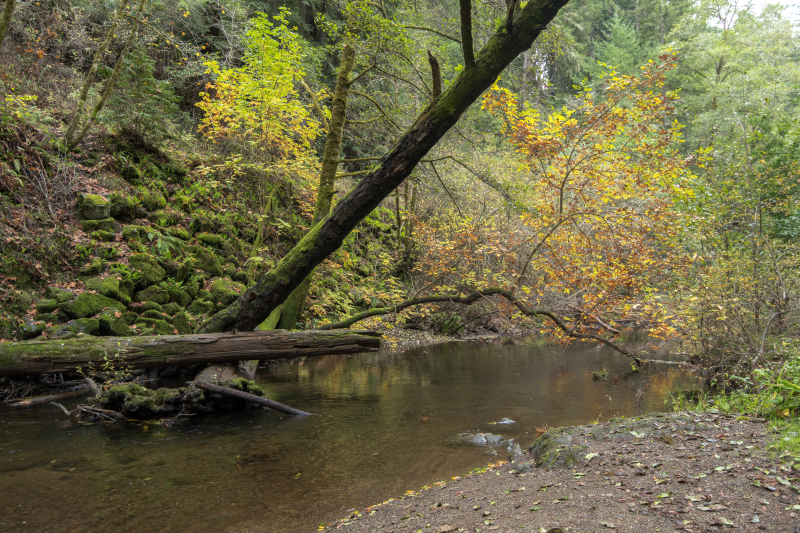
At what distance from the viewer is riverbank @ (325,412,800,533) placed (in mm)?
2748

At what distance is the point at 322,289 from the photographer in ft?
42.4

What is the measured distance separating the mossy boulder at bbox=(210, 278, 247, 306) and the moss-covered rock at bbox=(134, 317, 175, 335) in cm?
162

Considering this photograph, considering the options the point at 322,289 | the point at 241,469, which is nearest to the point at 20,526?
the point at 241,469

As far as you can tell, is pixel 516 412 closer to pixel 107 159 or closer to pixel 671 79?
pixel 107 159

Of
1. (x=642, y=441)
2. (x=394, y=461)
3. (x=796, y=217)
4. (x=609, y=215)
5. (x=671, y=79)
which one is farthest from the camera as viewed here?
(x=671, y=79)

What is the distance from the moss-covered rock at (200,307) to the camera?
9.85 metres

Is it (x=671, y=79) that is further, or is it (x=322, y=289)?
(x=671, y=79)

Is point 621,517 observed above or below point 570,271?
below

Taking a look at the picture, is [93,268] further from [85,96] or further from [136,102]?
[136,102]

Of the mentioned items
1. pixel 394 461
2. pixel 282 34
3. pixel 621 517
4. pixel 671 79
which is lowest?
pixel 394 461

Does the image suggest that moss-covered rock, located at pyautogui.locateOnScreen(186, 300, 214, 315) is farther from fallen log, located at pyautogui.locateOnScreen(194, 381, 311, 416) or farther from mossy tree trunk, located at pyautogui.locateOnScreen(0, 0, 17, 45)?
mossy tree trunk, located at pyautogui.locateOnScreen(0, 0, 17, 45)

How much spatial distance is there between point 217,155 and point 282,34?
484cm

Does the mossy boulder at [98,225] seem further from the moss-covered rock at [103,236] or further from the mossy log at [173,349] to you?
the mossy log at [173,349]

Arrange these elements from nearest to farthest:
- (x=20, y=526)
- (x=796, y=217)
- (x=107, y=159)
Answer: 1. (x=20, y=526)
2. (x=796, y=217)
3. (x=107, y=159)
